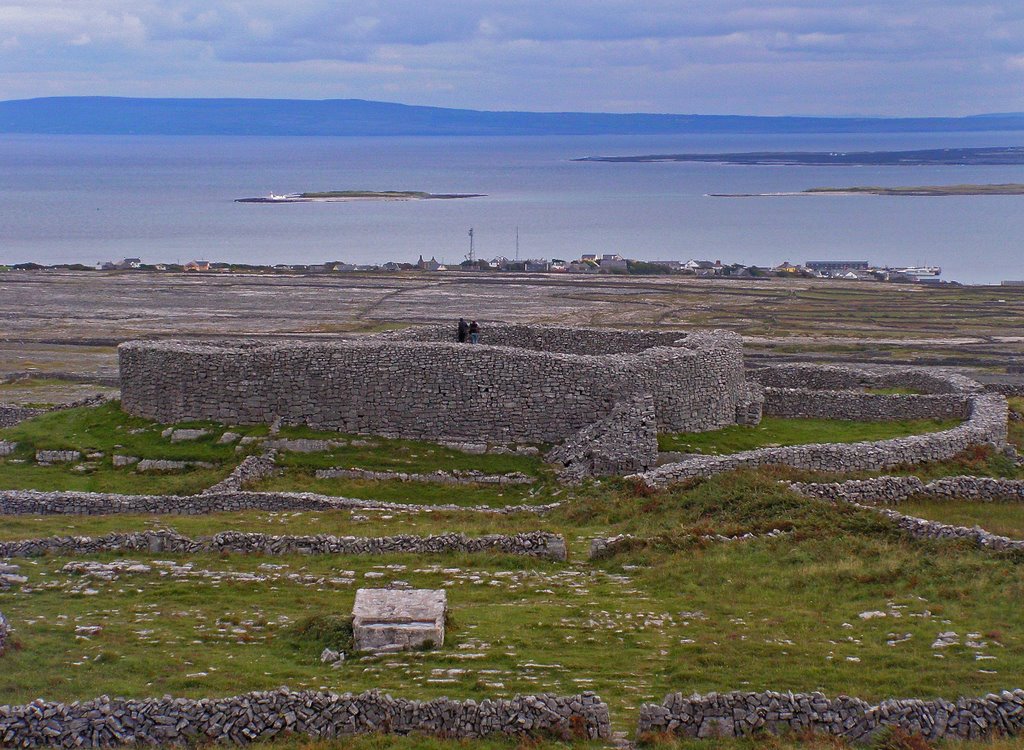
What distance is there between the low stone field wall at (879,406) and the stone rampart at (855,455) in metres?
2.01

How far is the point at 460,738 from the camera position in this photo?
474 inches

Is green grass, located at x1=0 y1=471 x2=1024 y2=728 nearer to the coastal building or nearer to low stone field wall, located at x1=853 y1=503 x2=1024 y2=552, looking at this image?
low stone field wall, located at x1=853 y1=503 x2=1024 y2=552

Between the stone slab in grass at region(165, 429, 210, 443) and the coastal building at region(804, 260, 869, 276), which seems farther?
the coastal building at region(804, 260, 869, 276)

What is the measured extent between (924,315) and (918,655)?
70025 mm

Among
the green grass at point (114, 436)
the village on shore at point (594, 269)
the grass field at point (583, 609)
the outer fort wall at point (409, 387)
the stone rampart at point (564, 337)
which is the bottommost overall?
the grass field at point (583, 609)

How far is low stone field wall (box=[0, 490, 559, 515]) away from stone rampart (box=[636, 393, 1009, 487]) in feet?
8.86

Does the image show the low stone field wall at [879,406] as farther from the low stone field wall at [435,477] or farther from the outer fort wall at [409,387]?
the low stone field wall at [435,477]

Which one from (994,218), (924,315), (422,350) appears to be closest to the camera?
(422,350)

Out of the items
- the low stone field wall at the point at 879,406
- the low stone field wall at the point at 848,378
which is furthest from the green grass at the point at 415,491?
the low stone field wall at the point at 848,378

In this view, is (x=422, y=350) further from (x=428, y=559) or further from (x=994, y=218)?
(x=994, y=218)

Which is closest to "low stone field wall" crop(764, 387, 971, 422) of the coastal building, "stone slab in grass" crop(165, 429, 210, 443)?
"stone slab in grass" crop(165, 429, 210, 443)

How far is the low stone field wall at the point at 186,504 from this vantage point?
23.3m

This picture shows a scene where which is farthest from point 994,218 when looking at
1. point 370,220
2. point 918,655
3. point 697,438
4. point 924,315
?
point 918,655

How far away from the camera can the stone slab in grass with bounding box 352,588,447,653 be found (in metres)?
14.3
